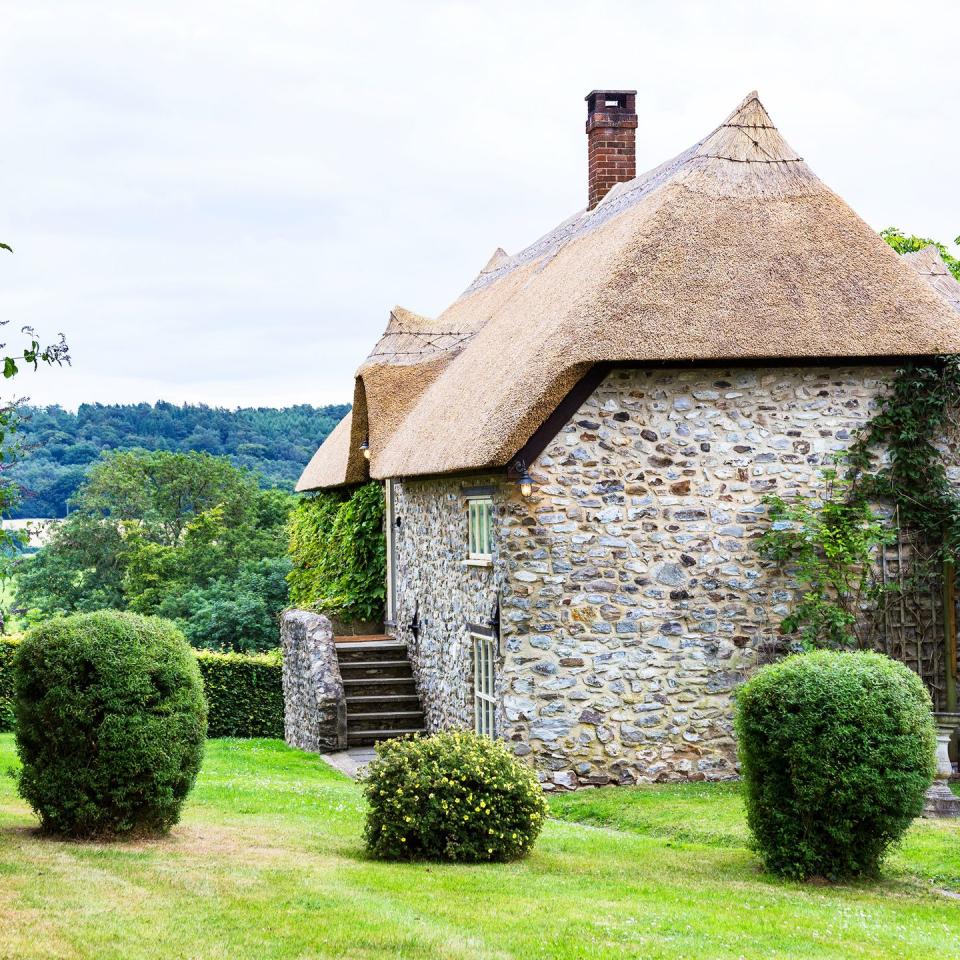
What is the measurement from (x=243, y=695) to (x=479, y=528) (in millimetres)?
10885

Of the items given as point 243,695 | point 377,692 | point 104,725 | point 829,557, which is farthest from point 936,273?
point 243,695

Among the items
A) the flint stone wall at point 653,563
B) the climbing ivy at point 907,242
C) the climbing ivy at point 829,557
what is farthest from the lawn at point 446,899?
the climbing ivy at point 907,242

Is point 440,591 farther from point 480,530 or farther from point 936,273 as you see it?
point 936,273

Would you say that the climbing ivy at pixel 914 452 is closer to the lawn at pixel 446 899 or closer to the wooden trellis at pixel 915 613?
the wooden trellis at pixel 915 613

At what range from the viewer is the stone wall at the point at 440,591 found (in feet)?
43.5

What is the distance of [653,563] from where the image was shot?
12094mm

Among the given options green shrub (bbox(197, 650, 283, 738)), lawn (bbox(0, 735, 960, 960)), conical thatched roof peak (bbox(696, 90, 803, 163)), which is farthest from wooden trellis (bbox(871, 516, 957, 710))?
green shrub (bbox(197, 650, 283, 738))

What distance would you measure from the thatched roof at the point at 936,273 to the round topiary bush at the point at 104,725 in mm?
10430

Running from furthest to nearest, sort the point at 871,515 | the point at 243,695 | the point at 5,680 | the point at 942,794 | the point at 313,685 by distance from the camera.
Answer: the point at 243,695 → the point at 5,680 → the point at 313,685 → the point at 871,515 → the point at 942,794

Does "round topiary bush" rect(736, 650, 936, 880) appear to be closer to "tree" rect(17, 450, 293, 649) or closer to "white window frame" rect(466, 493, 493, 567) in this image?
"white window frame" rect(466, 493, 493, 567)

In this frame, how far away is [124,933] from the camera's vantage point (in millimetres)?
5934

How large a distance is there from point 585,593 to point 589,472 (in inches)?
47.4

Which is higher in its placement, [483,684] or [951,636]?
[951,636]

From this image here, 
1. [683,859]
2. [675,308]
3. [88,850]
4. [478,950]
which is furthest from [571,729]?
[478,950]
